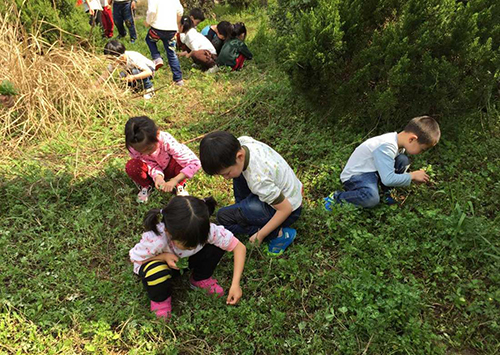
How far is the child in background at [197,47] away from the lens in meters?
5.84

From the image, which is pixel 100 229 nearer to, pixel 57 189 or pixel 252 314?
pixel 57 189

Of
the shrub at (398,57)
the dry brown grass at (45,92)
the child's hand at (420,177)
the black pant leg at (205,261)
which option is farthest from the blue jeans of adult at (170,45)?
the child's hand at (420,177)

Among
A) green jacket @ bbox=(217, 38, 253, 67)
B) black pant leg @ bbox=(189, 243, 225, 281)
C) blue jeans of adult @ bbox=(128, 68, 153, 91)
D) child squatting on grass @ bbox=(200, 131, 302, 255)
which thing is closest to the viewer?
child squatting on grass @ bbox=(200, 131, 302, 255)

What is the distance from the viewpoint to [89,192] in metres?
3.17

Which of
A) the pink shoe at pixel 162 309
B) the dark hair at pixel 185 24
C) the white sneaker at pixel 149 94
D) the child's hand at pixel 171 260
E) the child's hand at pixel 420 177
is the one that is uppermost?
the dark hair at pixel 185 24

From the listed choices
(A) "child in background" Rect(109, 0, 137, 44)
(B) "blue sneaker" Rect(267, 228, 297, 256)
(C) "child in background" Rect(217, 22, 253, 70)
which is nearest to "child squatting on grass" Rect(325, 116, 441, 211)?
(B) "blue sneaker" Rect(267, 228, 297, 256)

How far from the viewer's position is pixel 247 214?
8.48 ft

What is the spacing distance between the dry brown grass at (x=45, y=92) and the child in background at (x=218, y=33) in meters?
2.70

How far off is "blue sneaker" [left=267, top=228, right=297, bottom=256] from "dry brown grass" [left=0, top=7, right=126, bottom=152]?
9.06 feet

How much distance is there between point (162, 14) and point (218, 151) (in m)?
3.93

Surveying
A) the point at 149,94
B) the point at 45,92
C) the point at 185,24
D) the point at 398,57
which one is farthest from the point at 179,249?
the point at 185,24

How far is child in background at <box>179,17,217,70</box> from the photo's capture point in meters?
5.84

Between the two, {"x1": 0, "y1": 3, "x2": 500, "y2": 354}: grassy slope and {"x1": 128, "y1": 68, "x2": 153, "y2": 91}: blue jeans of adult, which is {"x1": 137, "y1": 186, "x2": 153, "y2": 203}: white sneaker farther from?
{"x1": 128, "y1": 68, "x2": 153, "y2": 91}: blue jeans of adult

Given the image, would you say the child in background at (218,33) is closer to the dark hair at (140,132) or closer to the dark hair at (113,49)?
the dark hair at (113,49)
